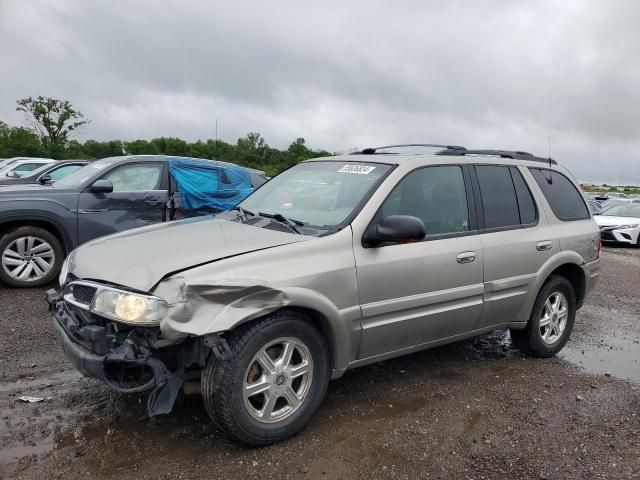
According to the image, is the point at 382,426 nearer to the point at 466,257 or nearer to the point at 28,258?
the point at 466,257

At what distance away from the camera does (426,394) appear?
409 centimetres

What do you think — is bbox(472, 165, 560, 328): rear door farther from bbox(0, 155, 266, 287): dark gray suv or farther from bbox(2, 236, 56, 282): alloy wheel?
bbox(2, 236, 56, 282): alloy wheel

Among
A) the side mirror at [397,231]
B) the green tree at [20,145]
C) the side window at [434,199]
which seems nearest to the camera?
the side mirror at [397,231]

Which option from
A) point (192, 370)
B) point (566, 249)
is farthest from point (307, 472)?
point (566, 249)

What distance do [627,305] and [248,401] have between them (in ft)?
21.3

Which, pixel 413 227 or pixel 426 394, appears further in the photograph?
pixel 426 394

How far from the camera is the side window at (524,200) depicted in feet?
15.4

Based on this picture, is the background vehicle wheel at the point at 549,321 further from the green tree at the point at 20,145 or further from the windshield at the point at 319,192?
the green tree at the point at 20,145

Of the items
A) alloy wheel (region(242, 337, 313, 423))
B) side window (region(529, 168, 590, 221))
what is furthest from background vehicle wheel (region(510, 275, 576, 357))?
alloy wheel (region(242, 337, 313, 423))

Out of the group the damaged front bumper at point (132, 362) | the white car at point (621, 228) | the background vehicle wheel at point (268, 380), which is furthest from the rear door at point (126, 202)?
the white car at point (621, 228)

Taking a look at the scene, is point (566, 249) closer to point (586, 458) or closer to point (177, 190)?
point (586, 458)

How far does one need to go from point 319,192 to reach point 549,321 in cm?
257

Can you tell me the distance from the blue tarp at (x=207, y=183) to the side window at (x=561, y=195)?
4102mm

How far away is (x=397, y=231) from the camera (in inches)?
135
